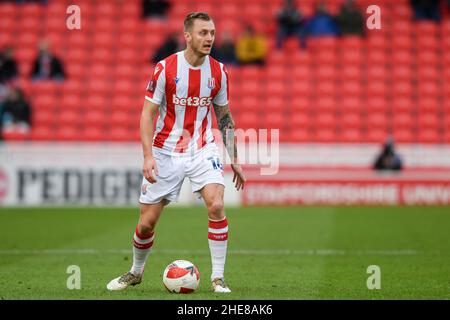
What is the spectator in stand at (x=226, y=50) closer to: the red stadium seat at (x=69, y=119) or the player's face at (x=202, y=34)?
the red stadium seat at (x=69, y=119)

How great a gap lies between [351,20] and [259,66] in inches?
96.7

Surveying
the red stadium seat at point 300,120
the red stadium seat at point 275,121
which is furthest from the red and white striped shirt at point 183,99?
the red stadium seat at point 300,120

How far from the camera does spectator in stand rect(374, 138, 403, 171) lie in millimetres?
19781

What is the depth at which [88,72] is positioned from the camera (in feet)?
77.6

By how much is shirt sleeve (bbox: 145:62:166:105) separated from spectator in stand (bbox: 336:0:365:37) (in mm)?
15874

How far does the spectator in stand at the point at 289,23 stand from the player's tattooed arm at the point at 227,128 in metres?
15.2

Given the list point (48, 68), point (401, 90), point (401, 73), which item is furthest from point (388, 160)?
point (48, 68)

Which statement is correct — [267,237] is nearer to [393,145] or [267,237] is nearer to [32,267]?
[32,267]

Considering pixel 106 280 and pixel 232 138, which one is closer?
pixel 232 138

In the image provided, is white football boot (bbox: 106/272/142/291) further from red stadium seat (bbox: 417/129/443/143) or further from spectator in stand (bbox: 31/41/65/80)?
spectator in stand (bbox: 31/41/65/80)

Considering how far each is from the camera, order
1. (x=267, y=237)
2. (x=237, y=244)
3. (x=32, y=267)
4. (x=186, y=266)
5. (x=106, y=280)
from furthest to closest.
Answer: (x=267, y=237), (x=237, y=244), (x=32, y=267), (x=106, y=280), (x=186, y=266)
